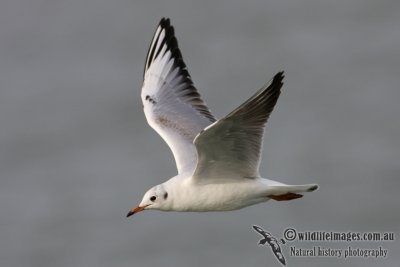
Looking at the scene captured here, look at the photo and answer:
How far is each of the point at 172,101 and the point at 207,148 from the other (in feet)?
8.58

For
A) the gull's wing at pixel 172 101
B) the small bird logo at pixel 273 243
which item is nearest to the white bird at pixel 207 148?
the gull's wing at pixel 172 101

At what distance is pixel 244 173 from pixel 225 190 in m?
0.27

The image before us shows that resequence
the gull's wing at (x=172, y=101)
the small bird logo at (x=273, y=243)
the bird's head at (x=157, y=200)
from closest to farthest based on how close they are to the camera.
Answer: the bird's head at (x=157, y=200)
the gull's wing at (x=172, y=101)
the small bird logo at (x=273, y=243)

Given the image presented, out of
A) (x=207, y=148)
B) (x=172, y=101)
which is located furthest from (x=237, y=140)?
(x=172, y=101)

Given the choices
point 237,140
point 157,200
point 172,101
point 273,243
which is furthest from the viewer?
point 273,243

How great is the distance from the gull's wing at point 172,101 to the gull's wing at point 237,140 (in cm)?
85

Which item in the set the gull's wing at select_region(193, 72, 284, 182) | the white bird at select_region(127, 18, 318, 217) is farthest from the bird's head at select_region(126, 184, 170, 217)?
the gull's wing at select_region(193, 72, 284, 182)

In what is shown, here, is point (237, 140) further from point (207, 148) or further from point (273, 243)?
point (273, 243)

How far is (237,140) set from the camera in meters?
10.7

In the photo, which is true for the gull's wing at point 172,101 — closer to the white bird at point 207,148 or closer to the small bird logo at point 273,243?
the white bird at point 207,148

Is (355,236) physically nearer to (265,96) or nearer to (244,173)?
(244,173)

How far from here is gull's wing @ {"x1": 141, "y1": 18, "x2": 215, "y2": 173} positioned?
12.4 metres

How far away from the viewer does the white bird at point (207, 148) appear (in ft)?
34.3

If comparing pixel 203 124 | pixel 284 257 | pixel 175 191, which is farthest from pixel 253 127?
pixel 284 257
